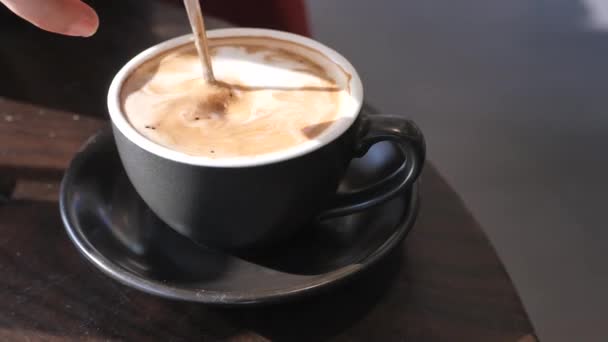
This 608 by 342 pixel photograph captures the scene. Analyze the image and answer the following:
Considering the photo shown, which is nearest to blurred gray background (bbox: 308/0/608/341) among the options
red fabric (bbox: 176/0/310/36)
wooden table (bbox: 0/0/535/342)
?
red fabric (bbox: 176/0/310/36)

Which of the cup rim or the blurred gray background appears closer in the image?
the cup rim

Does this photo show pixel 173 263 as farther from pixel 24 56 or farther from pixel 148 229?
pixel 24 56

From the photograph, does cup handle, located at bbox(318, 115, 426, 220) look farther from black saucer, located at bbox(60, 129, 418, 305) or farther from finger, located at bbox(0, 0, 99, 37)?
finger, located at bbox(0, 0, 99, 37)

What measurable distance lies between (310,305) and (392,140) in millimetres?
147

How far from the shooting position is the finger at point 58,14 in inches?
20.3

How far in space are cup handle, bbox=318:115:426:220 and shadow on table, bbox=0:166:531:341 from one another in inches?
2.2

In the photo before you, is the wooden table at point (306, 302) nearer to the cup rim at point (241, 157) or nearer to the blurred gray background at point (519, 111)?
the cup rim at point (241, 157)

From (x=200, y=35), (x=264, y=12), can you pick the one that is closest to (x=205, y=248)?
(x=200, y=35)

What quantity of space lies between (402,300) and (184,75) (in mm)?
272

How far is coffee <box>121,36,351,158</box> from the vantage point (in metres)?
0.48

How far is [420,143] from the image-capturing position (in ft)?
1.58

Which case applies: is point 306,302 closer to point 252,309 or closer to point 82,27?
point 252,309

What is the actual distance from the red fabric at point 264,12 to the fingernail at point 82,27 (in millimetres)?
522

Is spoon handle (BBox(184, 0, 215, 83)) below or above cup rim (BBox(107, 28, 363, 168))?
above
